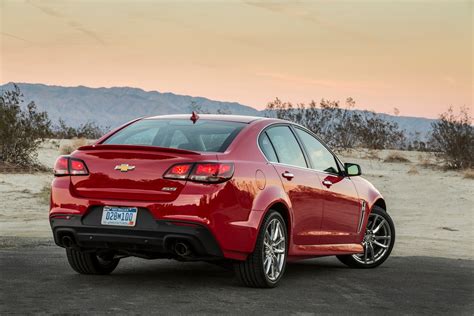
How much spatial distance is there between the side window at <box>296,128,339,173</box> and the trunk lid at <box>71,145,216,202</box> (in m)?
2.09

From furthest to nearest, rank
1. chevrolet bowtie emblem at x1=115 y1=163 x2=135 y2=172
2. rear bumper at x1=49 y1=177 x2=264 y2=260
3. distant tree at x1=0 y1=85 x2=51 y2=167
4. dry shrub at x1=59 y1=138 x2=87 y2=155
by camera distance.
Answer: dry shrub at x1=59 y1=138 x2=87 y2=155 → distant tree at x1=0 y1=85 x2=51 y2=167 → chevrolet bowtie emblem at x1=115 y1=163 x2=135 y2=172 → rear bumper at x1=49 y1=177 x2=264 y2=260

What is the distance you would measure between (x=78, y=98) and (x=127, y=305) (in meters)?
193

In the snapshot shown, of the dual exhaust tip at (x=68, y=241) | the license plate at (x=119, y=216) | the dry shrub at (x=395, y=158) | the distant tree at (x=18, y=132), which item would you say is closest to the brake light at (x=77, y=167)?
the license plate at (x=119, y=216)

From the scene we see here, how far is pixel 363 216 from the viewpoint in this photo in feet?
37.0

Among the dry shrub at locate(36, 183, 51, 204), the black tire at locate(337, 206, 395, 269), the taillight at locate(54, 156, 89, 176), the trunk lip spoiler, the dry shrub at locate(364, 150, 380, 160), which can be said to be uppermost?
the trunk lip spoiler

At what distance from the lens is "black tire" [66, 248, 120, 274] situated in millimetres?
9633

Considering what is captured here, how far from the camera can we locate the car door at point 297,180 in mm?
9430

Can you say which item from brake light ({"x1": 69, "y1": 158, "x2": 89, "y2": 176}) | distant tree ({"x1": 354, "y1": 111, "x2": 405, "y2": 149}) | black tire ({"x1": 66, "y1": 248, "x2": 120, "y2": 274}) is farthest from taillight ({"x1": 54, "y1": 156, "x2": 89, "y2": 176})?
distant tree ({"x1": 354, "y1": 111, "x2": 405, "y2": 149})

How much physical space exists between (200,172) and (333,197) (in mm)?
2519

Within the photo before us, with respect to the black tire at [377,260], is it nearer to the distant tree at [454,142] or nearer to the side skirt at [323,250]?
the side skirt at [323,250]

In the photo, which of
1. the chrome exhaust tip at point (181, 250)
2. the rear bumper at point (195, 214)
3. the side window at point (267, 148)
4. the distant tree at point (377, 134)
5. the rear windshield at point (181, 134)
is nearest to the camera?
the rear bumper at point (195, 214)

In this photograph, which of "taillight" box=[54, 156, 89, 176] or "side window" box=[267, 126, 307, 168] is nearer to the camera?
"taillight" box=[54, 156, 89, 176]

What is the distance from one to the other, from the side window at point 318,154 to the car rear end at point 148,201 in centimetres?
165

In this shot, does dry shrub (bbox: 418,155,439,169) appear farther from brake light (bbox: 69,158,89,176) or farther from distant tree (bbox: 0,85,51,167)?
brake light (bbox: 69,158,89,176)
